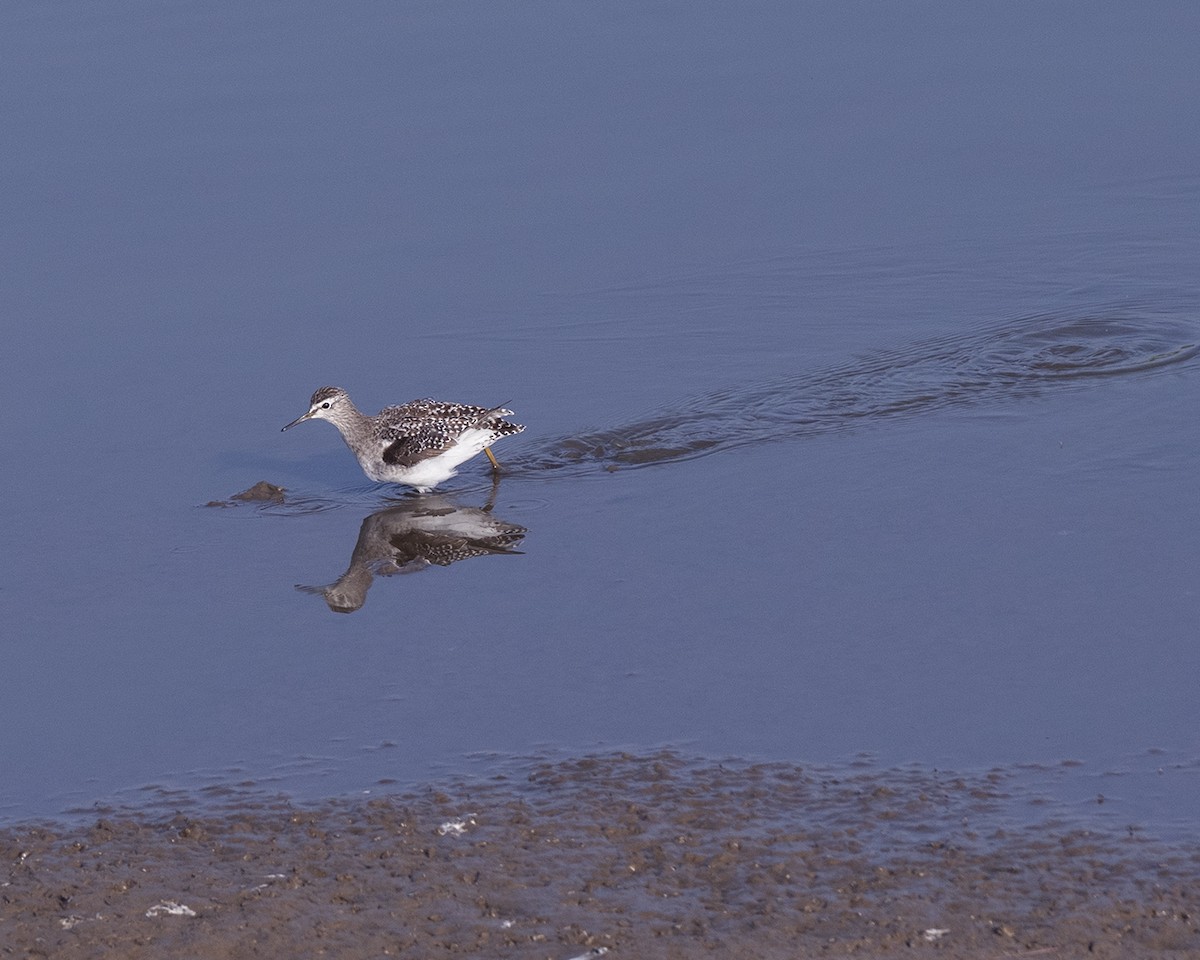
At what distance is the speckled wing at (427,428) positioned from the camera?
12828 millimetres

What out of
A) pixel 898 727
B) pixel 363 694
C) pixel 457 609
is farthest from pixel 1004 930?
pixel 457 609

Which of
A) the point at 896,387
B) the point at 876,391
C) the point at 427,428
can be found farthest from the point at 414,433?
the point at 896,387

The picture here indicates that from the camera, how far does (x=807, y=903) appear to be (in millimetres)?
6934

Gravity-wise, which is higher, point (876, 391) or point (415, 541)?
point (876, 391)

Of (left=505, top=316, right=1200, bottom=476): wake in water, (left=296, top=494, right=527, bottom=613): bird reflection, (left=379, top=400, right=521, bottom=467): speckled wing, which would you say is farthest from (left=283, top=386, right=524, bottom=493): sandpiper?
(left=505, top=316, right=1200, bottom=476): wake in water

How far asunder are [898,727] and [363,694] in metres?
3.10

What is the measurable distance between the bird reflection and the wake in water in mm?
843

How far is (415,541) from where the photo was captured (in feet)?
40.7

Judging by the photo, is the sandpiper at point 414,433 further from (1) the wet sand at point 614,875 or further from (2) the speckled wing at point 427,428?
(1) the wet sand at point 614,875

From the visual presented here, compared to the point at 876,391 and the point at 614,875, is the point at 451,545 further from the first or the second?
the point at 614,875

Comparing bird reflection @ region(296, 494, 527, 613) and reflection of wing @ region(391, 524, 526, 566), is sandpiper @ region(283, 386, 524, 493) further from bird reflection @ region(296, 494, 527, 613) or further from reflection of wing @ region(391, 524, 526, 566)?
reflection of wing @ region(391, 524, 526, 566)

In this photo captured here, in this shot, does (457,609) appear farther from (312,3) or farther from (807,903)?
(312,3)

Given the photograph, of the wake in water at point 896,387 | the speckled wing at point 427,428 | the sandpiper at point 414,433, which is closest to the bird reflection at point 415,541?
the sandpiper at point 414,433

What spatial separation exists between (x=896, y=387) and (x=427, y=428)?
4.00 metres
